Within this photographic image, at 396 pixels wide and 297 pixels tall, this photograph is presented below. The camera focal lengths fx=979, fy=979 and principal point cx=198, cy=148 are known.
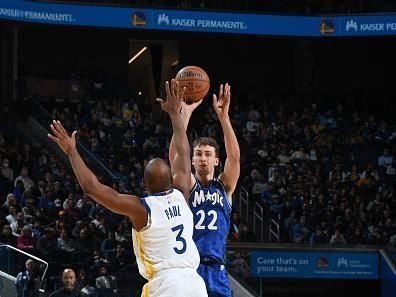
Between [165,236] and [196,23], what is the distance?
20246 millimetres

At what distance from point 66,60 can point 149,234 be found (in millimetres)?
23594

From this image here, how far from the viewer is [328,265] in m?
20.2

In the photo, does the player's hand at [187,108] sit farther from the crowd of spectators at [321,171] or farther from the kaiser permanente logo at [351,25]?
the kaiser permanente logo at [351,25]

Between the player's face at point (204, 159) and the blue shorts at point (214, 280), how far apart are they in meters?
0.78

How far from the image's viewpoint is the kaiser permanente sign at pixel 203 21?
25259 millimetres

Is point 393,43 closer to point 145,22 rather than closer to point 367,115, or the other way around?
point 367,115

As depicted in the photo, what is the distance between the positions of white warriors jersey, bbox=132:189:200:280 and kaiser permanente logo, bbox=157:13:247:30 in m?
19.8

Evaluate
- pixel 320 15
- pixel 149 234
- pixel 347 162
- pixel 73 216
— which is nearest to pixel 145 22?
pixel 320 15

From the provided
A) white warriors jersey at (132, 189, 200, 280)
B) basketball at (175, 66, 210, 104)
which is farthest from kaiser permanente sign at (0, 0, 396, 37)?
white warriors jersey at (132, 189, 200, 280)

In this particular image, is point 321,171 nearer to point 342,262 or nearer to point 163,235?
point 342,262

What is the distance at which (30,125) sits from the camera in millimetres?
24922

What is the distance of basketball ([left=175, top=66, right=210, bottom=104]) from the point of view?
27.8 feet

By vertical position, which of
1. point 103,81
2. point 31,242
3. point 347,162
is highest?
point 103,81

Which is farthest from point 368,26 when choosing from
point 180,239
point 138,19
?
point 180,239
